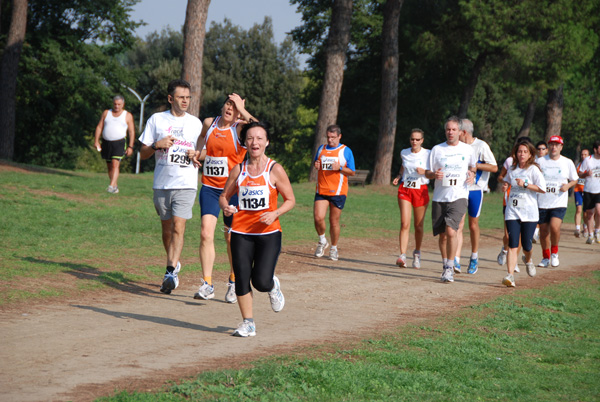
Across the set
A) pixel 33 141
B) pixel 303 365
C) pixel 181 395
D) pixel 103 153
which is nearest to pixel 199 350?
pixel 303 365

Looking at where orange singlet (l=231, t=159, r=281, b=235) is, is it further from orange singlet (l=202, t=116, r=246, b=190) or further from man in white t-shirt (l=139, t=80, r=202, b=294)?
man in white t-shirt (l=139, t=80, r=202, b=294)

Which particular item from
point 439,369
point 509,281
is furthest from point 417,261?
point 439,369

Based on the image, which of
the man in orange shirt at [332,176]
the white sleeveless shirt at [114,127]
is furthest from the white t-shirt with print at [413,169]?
the white sleeveless shirt at [114,127]

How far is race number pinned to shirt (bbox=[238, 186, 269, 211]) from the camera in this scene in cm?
686

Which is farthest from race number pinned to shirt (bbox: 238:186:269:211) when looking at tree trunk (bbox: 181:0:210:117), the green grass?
tree trunk (bbox: 181:0:210:117)

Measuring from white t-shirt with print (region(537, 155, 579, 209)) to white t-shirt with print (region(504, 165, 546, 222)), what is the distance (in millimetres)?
2390

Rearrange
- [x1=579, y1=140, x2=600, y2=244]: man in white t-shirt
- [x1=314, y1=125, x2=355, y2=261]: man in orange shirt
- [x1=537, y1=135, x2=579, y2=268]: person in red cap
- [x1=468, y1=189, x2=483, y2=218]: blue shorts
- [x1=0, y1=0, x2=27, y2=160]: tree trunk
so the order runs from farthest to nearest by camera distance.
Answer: [x1=0, y1=0, x2=27, y2=160]: tree trunk, [x1=579, y1=140, x2=600, y2=244]: man in white t-shirt, [x1=537, y1=135, x2=579, y2=268]: person in red cap, [x1=314, y1=125, x2=355, y2=261]: man in orange shirt, [x1=468, y1=189, x2=483, y2=218]: blue shorts

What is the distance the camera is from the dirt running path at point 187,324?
531 cm

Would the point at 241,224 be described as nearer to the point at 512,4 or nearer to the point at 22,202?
the point at 22,202

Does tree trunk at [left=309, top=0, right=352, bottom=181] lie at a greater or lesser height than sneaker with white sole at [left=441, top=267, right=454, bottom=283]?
greater

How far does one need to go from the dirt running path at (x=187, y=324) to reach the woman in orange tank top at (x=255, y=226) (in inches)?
→ 17.7

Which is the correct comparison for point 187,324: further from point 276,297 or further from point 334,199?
point 334,199

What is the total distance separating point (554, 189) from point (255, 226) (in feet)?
27.8

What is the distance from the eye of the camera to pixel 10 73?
90.3 feet
